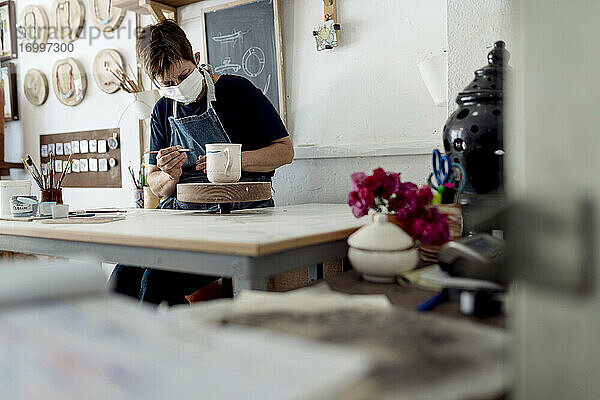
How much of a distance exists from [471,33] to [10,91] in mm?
3099

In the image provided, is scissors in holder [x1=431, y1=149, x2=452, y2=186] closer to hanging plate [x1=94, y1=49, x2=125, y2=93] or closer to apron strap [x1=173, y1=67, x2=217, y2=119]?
apron strap [x1=173, y1=67, x2=217, y2=119]

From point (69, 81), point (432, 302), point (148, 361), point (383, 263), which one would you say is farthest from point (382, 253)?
point (69, 81)

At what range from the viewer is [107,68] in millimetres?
3027

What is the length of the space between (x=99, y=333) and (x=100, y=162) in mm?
2887

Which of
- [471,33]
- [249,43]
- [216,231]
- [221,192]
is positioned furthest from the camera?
[249,43]

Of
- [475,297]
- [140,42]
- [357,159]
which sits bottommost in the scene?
[475,297]

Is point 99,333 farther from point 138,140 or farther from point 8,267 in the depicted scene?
point 138,140

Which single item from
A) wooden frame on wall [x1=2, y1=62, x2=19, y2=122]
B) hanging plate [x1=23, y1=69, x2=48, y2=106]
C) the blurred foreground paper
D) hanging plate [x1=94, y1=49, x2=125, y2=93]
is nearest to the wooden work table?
the blurred foreground paper

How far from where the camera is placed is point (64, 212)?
1.66 metres

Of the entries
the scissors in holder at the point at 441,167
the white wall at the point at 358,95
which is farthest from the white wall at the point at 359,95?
the scissors in holder at the point at 441,167

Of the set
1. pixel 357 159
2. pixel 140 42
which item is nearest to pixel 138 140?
pixel 140 42

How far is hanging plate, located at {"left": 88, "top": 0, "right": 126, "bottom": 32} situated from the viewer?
119 inches

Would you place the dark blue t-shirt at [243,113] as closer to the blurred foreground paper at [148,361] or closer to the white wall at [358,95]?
the white wall at [358,95]

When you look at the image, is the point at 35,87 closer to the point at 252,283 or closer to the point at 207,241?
the point at 207,241
